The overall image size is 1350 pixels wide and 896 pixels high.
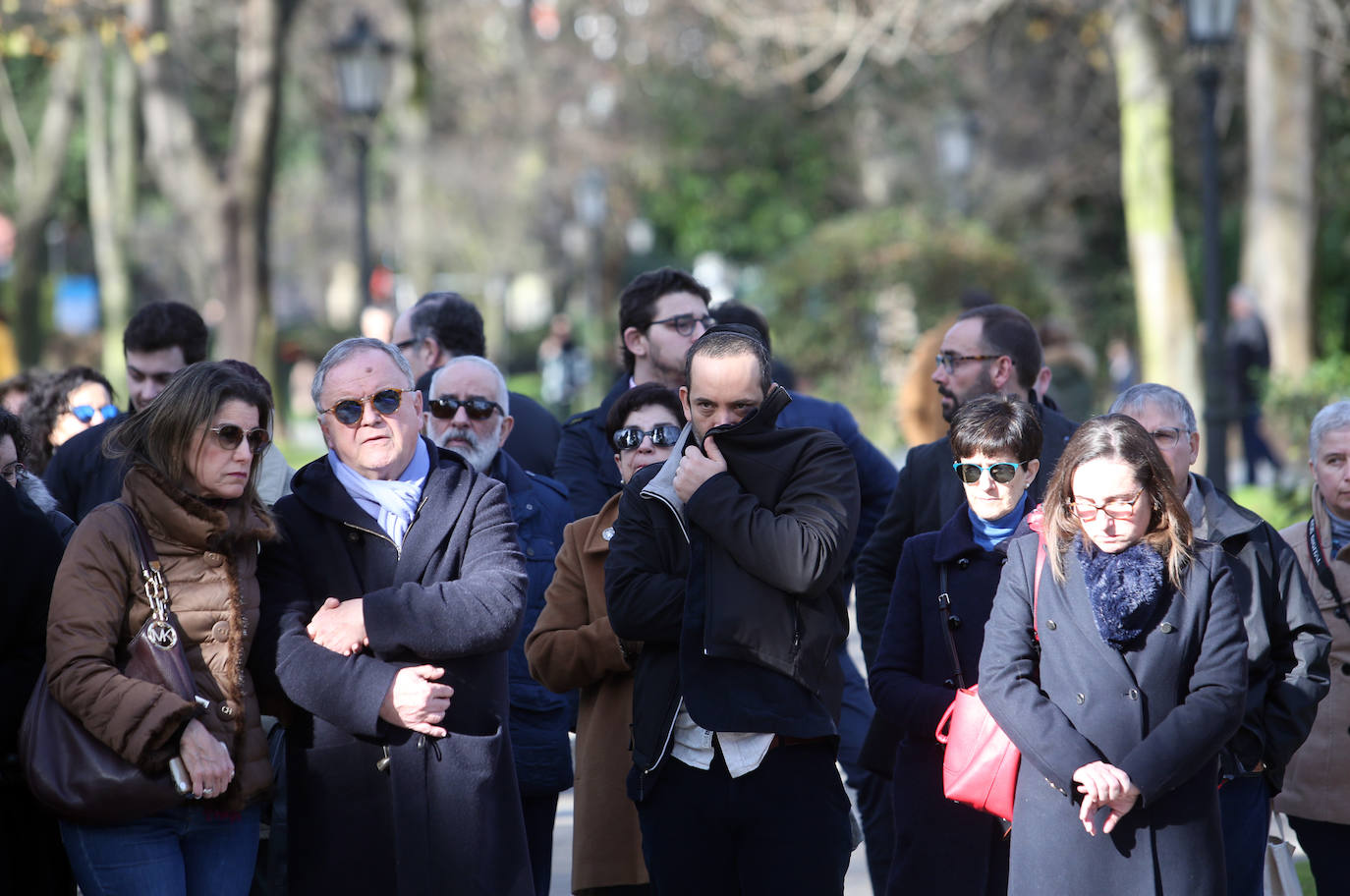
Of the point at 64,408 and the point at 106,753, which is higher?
the point at 64,408

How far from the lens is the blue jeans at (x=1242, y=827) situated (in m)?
4.58

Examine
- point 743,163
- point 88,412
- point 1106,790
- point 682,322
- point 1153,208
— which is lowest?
point 1106,790

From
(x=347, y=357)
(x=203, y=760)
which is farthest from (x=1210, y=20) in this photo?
(x=203, y=760)

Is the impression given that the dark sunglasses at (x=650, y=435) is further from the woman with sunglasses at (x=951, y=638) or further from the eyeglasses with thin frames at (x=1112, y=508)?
the eyeglasses with thin frames at (x=1112, y=508)

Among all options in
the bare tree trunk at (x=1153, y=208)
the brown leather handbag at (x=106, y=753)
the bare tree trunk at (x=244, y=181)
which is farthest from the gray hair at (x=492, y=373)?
the bare tree trunk at (x=1153, y=208)

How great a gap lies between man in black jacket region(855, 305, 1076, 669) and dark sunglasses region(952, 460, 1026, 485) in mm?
279

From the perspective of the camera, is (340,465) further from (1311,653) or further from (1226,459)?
(1226,459)

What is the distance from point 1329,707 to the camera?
5.07 meters

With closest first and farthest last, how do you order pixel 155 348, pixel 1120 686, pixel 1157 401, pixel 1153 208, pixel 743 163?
1. pixel 1120 686
2. pixel 1157 401
3. pixel 155 348
4. pixel 1153 208
5. pixel 743 163

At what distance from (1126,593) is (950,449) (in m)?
1.24

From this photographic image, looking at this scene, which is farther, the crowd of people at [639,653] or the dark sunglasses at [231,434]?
the dark sunglasses at [231,434]

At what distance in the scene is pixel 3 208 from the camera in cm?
3572

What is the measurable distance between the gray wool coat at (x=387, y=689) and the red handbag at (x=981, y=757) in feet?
3.74

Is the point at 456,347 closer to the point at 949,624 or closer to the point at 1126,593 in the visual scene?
the point at 949,624
